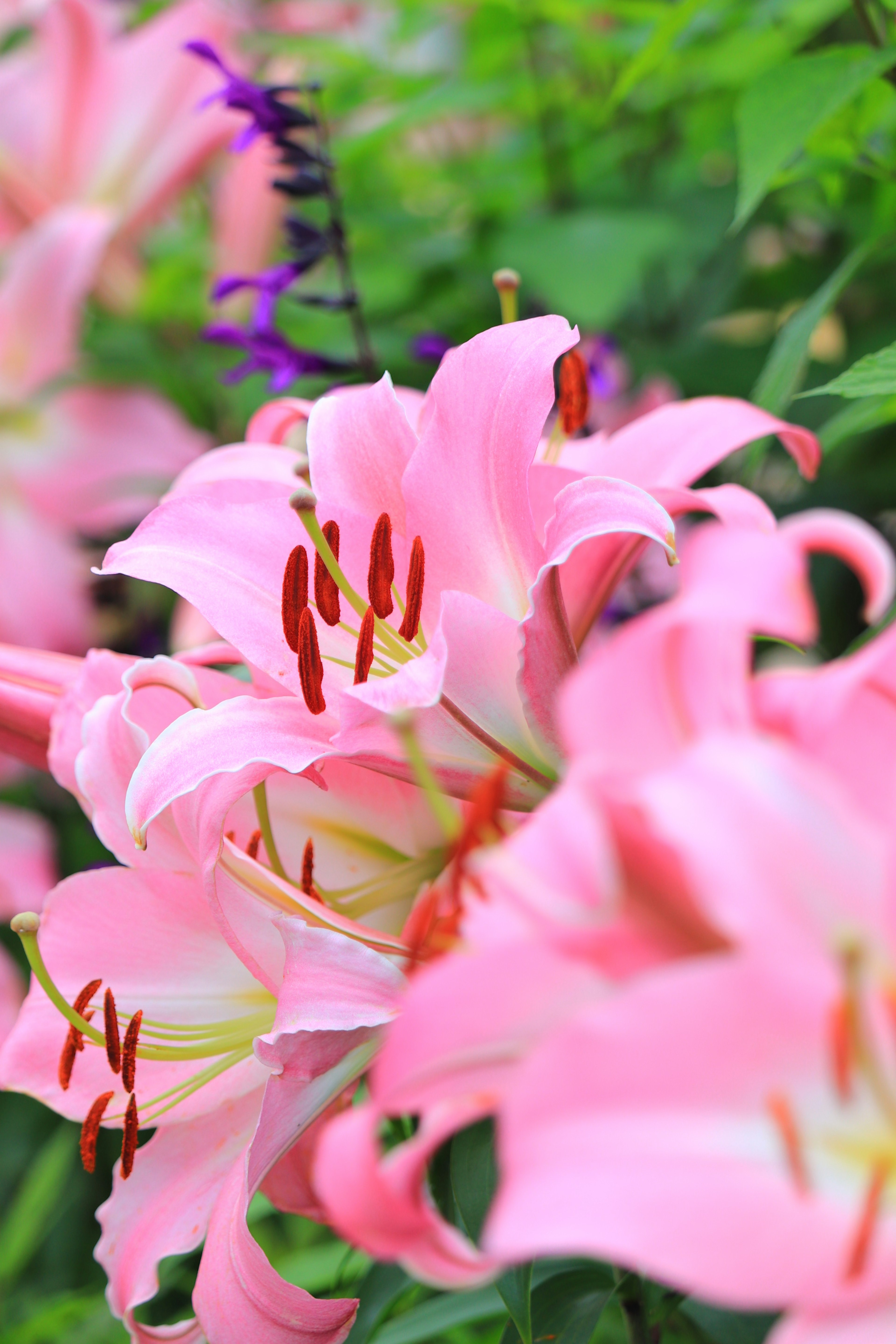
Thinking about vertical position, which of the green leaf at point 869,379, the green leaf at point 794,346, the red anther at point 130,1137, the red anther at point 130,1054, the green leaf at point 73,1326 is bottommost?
the green leaf at point 73,1326

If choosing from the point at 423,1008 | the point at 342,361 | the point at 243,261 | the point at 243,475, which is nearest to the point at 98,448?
the point at 243,261

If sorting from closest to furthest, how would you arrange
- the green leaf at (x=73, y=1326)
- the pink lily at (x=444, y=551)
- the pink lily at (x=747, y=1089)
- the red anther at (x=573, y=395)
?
the pink lily at (x=747, y=1089)
the pink lily at (x=444, y=551)
the red anther at (x=573, y=395)
the green leaf at (x=73, y=1326)

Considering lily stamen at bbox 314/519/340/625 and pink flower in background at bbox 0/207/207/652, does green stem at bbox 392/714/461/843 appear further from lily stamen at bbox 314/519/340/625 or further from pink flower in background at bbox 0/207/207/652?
pink flower in background at bbox 0/207/207/652

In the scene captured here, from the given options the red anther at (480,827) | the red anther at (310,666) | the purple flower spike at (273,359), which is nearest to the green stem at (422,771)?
the red anther at (480,827)

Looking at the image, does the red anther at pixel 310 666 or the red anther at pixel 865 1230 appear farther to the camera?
the red anther at pixel 310 666

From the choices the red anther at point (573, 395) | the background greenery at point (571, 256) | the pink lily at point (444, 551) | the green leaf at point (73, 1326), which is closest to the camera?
the pink lily at point (444, 551)

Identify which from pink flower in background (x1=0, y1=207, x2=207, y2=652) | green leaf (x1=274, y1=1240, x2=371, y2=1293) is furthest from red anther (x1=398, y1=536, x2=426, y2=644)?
pink flower in background (x1=0, y1=207, x2=207, y2=652)

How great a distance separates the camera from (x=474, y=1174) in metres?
0.34

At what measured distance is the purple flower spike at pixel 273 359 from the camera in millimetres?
521

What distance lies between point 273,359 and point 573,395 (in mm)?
150

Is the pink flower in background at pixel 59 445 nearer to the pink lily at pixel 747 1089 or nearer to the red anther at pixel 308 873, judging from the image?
the red anther at pixel 308 873

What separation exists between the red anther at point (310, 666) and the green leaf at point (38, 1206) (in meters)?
0.58

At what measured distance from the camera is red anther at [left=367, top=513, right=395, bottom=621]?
35cm

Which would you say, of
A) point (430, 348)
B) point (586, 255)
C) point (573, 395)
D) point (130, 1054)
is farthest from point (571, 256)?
point (130, 1054)
